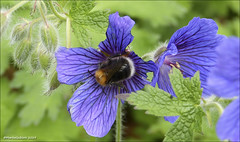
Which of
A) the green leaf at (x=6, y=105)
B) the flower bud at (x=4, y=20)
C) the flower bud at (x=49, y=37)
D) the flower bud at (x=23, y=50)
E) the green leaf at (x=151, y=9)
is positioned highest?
the green leaf at (x=151, y=9)

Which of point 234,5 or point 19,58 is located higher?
point 234,5

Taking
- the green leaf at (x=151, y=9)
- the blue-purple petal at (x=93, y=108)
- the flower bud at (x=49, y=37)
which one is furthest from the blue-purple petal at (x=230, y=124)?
the green leaf at (x=151, y=9)

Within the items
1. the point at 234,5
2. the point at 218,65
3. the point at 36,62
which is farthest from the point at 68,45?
the point at 234,5

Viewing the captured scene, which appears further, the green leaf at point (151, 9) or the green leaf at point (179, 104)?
the green leaf at point (151, 9)

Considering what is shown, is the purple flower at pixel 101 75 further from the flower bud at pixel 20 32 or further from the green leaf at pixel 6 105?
the green leaf at pixel 6 105

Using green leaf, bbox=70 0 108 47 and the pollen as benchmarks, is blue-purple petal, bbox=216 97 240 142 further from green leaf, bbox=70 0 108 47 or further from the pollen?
green leaf, bbox=70 0 108 47

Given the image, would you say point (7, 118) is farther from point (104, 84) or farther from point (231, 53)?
point (231, 53)
